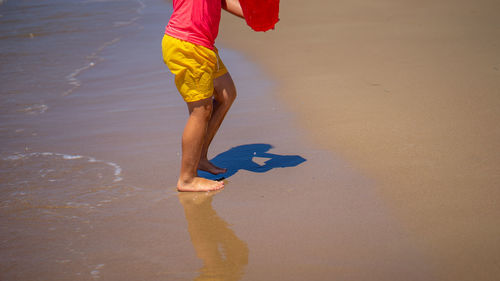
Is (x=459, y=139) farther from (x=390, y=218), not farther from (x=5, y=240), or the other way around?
(x=5, y=240)

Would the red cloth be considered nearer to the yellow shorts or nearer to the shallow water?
the yellow shorts

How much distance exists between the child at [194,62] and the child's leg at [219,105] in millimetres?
141

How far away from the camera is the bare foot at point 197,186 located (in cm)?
336

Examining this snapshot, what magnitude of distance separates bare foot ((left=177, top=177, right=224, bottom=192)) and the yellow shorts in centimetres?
57

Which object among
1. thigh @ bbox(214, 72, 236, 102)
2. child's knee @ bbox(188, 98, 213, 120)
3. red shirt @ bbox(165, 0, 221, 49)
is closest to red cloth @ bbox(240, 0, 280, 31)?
red shirt @ bbox(165, 0, 221, 49)

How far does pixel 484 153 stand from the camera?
3.48 metres

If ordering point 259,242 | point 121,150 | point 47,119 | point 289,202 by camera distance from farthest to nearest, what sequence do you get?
point 47,119 < point 121,150 < point 289,202 < point 259,242

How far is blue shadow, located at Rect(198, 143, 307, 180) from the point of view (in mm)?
3703

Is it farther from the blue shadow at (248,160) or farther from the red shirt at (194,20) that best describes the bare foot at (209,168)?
the red shirt at (194,20)

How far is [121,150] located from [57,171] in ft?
1.90

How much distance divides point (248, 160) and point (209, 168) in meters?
0.38

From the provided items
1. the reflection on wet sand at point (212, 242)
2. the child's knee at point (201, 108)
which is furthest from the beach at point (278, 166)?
the child's knee at point (201, 108)

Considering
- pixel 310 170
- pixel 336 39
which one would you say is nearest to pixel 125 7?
pixel 336 39

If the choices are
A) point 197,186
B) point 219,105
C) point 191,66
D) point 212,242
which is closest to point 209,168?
point 197,186
